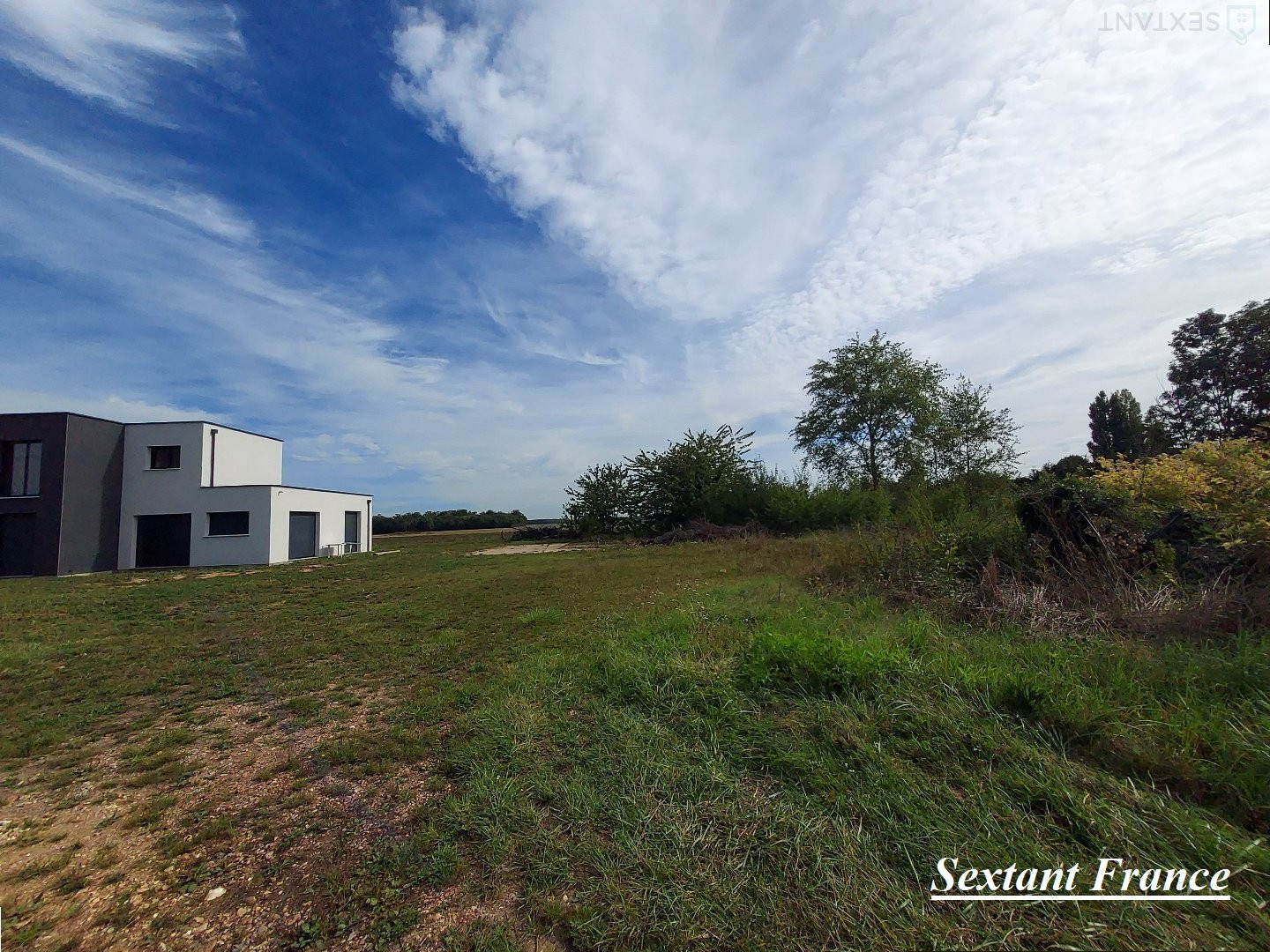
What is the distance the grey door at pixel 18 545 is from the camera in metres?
17.6

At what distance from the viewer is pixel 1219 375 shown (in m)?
21.8

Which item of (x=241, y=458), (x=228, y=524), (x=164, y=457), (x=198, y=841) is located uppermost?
(x=241, y=458)

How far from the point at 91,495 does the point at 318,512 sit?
7.36 m

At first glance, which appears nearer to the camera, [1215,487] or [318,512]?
[1215,487]

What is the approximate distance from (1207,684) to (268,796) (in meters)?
5.13

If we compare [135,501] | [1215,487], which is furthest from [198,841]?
[135,501]

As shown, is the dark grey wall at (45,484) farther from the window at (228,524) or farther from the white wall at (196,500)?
the window at (228,524)

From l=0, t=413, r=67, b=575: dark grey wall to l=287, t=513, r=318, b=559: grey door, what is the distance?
686 cm

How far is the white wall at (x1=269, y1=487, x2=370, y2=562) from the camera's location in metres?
20.4

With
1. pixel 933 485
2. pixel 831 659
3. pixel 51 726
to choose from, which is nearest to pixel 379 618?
pixel 51 726

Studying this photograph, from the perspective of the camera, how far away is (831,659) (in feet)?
11.3

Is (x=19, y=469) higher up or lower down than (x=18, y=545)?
higher up

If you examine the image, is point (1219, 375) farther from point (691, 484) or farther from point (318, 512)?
point (318, 512)

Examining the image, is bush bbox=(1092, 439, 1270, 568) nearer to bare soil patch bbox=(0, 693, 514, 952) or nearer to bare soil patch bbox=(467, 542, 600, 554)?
bare soil patch bbox=(0, 693, 514, 952)
